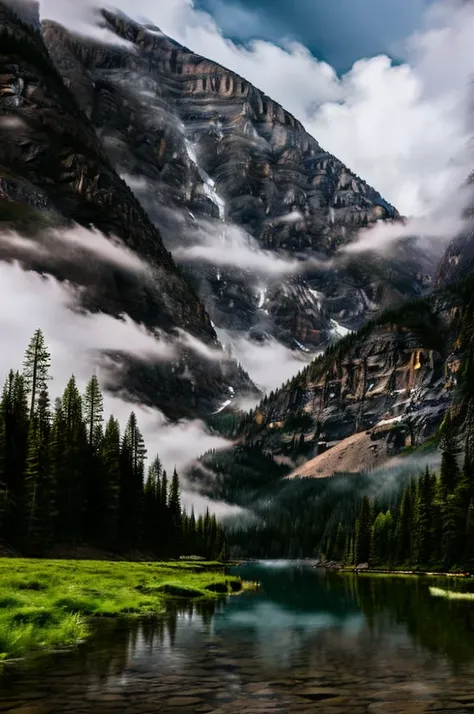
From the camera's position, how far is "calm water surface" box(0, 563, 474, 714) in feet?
44.8

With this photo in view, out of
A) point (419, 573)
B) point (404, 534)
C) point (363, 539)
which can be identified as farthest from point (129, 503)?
point (363, 539)

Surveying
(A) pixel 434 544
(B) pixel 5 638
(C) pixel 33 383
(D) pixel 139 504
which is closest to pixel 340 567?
(A) pixel 434 544

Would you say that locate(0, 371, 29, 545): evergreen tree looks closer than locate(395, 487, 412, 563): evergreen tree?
Yes

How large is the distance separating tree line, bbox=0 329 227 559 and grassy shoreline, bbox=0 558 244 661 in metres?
18.9

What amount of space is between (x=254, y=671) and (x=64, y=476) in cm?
7133

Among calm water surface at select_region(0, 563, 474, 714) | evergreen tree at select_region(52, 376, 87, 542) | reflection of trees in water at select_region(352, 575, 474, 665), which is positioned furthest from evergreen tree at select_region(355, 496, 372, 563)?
calm water surface at select_region(0, 563, 474, 714)

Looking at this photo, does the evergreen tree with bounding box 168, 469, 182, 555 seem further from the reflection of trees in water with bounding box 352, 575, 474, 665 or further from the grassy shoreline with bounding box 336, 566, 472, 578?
the reflection of trees in water with bounding box 352, 575, 474, 665

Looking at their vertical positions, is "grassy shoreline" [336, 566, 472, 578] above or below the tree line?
below

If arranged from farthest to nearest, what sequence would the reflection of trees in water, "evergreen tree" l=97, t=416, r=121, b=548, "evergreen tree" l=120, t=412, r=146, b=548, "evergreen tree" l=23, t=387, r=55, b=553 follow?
"evergreen tree" l=120, t=412, r=146, b=548 < "evergreen tree" l=97, t=416, r=121, b=548 < "evergreen tree" l=23, t=387, r=55, b=553 < the reflection of trees in water

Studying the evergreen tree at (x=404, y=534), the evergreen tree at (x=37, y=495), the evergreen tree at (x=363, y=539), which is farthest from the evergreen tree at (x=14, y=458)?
the evergreen tree at (x=363, y=539)

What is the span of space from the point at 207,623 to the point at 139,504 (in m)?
76.3

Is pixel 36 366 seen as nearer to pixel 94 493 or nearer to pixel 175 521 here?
pixel 94 493

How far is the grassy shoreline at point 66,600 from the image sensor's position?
2214 centimetres

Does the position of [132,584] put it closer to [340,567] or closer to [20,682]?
[20,682]
